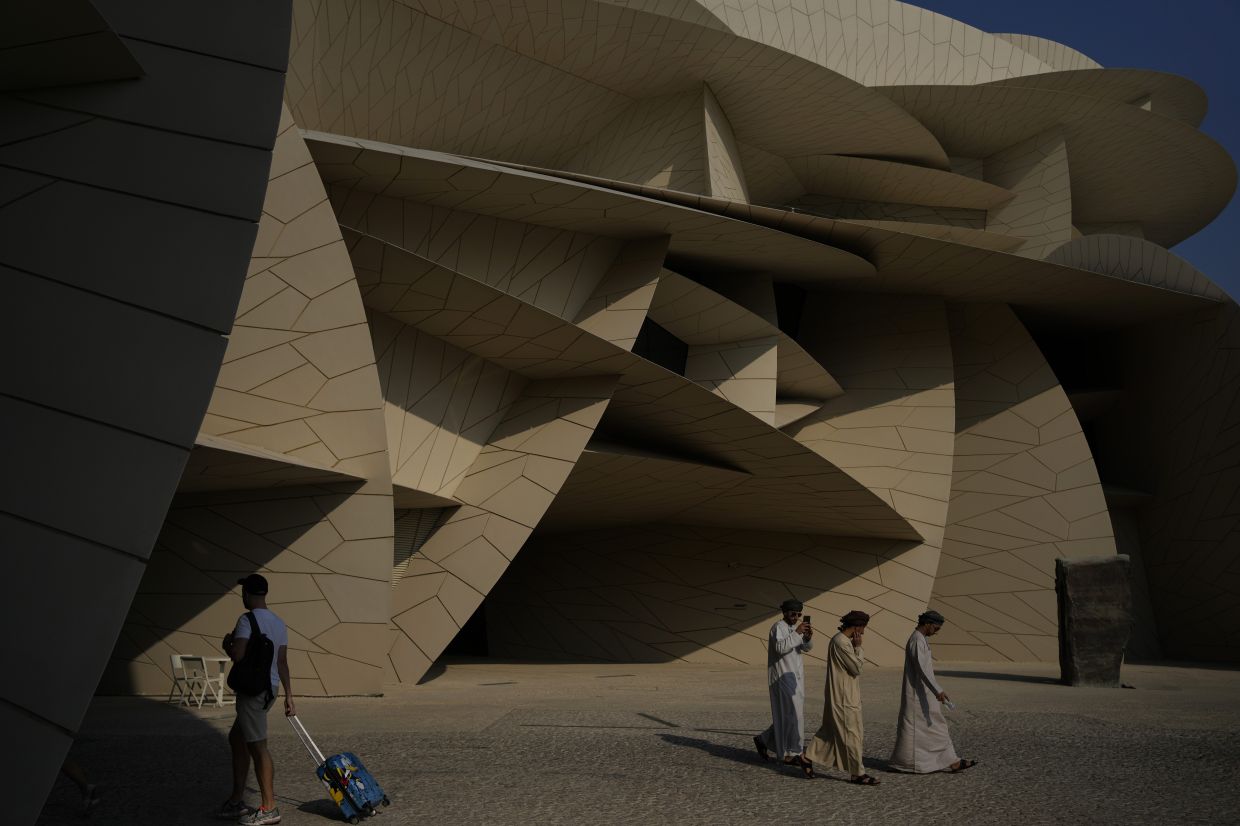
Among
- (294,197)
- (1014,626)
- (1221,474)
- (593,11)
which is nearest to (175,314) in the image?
(294,197)

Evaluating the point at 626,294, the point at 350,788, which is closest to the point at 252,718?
the point at 350,788

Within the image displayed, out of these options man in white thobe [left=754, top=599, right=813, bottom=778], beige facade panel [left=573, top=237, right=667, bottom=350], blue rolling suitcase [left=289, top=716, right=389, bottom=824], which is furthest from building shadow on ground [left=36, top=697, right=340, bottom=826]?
beige facade panel [left=573, top=237, right=667, bottom=350]

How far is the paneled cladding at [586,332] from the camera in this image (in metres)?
3.40

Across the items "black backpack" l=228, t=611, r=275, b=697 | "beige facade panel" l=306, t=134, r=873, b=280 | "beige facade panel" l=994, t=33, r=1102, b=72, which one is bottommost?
"black backpack" l=228, t=611, r=275, b=697

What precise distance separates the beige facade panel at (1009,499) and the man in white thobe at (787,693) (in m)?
14.7

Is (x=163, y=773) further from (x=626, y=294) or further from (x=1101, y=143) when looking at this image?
(x=1101, y=143)

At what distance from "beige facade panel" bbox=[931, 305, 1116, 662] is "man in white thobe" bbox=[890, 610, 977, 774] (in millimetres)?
14732

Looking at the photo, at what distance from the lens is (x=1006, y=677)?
15.0 m

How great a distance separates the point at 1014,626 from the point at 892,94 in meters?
11.2

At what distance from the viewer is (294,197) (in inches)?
408

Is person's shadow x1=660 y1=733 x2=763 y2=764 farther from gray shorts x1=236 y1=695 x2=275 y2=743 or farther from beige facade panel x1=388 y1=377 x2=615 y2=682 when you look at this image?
beige facade panel x1=388 y1=377 x2=615 y2=682

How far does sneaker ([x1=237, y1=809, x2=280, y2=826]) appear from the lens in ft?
15.5

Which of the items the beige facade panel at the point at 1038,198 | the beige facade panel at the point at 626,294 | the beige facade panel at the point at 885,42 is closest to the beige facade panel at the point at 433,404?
the beige facade panel at the point at 626,294

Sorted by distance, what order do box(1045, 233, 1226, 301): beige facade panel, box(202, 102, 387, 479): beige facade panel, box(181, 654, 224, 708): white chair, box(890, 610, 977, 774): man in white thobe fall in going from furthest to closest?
1. box(1045, 233, 1226, 301): beige facade panel
2. box(202, 102, 387, 479): beige facade panel
3. box(181, 654, 224, 708): white chair
4. box(890, 610, 977, 774): man in white thobe
